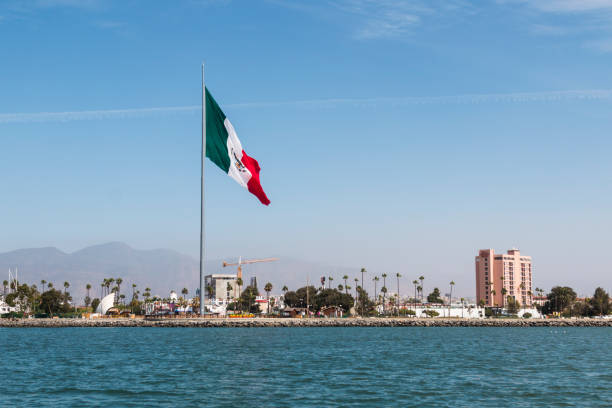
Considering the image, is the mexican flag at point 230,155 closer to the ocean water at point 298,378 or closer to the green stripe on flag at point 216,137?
the green stripe on flag at point 216,137

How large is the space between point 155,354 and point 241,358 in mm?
9408

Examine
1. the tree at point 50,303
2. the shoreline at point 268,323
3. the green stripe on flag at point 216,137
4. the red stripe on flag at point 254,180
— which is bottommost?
the shoreline at point 268,323

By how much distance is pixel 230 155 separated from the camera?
65938mm

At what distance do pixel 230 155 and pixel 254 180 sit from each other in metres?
3.30

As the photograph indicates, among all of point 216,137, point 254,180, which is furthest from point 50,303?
point 254,180

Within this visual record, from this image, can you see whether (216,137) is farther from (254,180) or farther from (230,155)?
(254,180)

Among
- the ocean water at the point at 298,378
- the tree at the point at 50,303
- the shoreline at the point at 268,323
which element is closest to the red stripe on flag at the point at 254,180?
the ocean water at the point at 298,378

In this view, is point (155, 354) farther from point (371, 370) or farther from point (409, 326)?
point (409, 326)

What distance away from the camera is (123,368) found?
49.4m

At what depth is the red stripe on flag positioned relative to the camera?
6544cm

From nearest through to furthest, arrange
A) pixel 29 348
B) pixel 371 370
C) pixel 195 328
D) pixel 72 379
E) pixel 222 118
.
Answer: pixel 72 379
pixel 371 370
pixel 222 118
pixel 29 348
pixel 195 328

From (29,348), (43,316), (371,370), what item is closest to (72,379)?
(371,370)

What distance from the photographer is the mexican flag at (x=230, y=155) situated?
215 feet

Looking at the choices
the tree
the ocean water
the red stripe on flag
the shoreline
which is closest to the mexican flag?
the red stripe on flag
